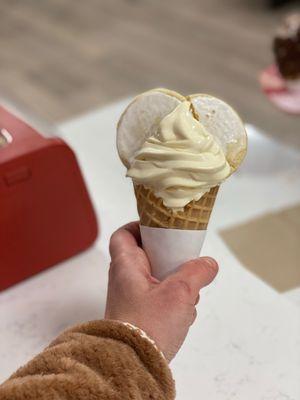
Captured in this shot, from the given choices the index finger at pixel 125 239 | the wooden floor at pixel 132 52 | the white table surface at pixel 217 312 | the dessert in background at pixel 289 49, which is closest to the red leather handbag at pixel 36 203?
the white table surface at pixel 217 312

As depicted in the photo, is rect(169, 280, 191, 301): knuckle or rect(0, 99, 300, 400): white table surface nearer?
rect(169, 280, 191, 301): knuckle

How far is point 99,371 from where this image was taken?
72 centimetres

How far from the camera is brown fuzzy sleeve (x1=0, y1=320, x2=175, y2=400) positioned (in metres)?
0.69

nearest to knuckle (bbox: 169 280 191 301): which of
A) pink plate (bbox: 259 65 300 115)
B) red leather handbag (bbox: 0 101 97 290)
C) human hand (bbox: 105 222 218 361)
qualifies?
human hand (bbox: 105 222 218 361)

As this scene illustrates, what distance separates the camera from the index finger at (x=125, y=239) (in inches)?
33.1

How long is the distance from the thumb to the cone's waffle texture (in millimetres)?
59

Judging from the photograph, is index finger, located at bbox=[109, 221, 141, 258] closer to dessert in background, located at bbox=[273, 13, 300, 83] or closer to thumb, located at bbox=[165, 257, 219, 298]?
thumb, located at bbox=[165, 257, 219, 298]

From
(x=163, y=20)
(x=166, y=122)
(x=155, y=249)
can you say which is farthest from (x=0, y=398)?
(x=163, y=20)

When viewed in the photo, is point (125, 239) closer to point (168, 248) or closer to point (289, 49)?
point (168, 248)

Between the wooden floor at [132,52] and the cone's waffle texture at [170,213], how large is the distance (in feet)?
A: 5.87

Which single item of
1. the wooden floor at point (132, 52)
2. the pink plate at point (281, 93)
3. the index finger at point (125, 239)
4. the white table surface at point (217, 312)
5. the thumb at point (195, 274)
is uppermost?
the thumb at point (195, 274)

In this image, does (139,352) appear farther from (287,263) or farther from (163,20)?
(163,20)

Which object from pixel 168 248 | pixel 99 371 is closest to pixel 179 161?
pixel 168 248

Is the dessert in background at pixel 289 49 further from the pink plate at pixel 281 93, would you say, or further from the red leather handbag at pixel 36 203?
the red leather handbag at pixel 36 203
